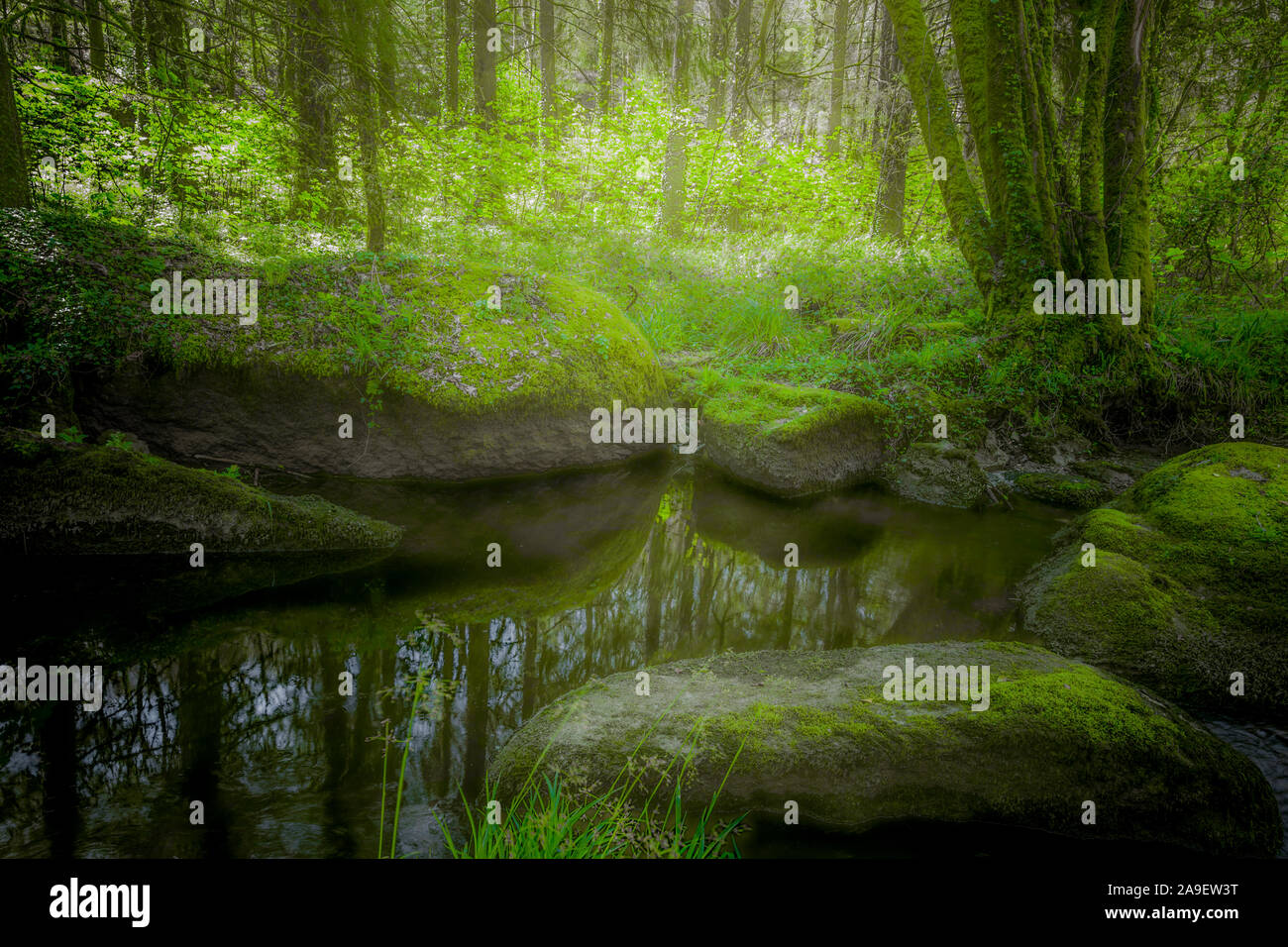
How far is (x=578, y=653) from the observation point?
3732mm

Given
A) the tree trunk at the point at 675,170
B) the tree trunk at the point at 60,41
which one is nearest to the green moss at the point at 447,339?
the tree trunk at the point at 60,41

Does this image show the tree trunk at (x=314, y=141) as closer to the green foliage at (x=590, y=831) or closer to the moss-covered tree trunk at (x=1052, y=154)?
the moss-covered tree trunk at (x=1052, y=154)

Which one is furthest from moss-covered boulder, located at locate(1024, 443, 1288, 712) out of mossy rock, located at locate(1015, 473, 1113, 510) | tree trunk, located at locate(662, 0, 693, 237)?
tree trunk, located at locate(662, 0, 693, 237)

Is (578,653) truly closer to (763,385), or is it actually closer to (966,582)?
(966,582)

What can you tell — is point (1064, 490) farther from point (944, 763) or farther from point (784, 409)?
point (944, 763)

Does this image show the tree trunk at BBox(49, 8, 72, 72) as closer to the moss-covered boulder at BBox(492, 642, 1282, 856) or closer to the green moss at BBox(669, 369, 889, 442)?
the moss-covered boulder at BBox(492, 642, 1282, 856)

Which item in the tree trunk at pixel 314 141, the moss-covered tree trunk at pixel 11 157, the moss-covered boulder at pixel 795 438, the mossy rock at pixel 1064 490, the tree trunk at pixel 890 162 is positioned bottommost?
the mossy rock at pixel 1064 490

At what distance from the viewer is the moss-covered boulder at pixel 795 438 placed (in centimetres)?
616

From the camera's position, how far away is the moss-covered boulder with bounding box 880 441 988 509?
19.7 ft

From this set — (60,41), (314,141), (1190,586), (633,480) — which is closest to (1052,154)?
(1190,586)

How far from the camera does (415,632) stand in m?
3.70

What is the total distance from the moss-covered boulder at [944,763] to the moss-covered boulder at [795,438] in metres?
3.69
